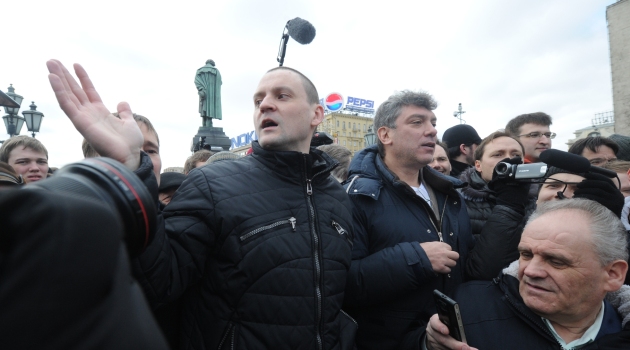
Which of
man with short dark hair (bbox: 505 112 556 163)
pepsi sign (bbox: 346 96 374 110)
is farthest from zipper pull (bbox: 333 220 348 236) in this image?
pepsi sign (bbox: 346 96 374 110)

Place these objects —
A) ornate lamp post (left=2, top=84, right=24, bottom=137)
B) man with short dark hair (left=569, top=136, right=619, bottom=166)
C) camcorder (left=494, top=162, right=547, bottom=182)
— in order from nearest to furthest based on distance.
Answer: camcorder (left=494, top=162, right=547, bottom=182) < man with short dark hair (left=569, top=136, right=619, bottom=166) < ornate lamp post (left=2, top=84, right=24, bottom=137)

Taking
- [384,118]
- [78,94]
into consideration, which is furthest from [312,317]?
[384,118]

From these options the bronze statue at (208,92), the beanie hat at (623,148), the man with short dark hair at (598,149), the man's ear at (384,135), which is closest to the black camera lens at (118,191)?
the man's ear at (384,135)

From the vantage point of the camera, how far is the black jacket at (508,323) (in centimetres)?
167

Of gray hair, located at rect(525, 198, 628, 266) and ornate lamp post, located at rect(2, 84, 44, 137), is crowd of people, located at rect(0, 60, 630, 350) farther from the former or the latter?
ornate lamp post, located at rect(2, 84, 44, 137)

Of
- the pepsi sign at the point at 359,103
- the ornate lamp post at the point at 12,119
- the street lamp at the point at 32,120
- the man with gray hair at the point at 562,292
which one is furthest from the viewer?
the pepsi sign at the point at 359,103

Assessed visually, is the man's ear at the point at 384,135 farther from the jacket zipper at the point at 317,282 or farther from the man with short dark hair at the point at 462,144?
the man with short dark hair at the point at 462,144

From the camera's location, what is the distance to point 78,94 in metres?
1.39

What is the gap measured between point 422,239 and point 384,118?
1037 mm

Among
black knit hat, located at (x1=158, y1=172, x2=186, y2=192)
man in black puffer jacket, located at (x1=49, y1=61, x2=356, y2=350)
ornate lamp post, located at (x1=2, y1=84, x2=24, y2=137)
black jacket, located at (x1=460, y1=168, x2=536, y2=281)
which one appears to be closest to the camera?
man in black puffer jacket, located at (x1=49, y1=61, x2=356, y2=350)

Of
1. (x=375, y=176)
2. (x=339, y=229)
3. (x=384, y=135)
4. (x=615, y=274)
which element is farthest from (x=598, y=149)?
(x=339, y=229)

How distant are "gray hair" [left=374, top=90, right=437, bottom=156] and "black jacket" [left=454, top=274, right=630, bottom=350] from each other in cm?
133

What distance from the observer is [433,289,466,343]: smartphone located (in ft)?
5.20

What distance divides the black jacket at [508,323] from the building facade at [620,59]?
67.2 ft
